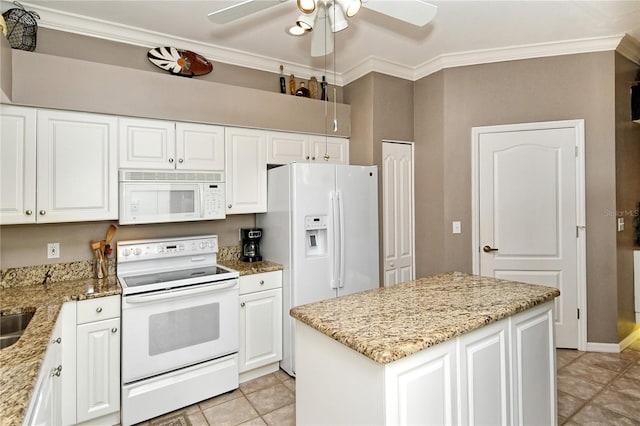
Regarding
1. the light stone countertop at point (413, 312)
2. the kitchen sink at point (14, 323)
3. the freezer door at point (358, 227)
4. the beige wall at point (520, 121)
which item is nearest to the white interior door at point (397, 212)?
the beige wall at point (520, 121)

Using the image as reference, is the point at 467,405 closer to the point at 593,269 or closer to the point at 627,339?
the point at 593,269

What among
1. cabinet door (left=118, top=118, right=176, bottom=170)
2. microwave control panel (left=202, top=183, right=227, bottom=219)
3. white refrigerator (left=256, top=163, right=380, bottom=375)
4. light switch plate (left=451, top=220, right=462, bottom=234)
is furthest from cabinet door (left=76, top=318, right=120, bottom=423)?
light switch plate (left=451, top=220, right=462, bottom=234)

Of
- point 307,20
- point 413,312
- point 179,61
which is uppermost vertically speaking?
point 179,61

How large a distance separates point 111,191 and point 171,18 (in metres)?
1.33

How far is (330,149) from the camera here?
11.6ft

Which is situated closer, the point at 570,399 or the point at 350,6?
the point at 350,6

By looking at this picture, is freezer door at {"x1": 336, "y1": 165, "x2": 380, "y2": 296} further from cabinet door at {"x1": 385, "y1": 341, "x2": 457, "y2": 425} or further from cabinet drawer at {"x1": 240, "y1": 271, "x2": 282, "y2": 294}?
cabinet door at {"x1": 385, "y1": 341, "x2": 457, "y2": 425}

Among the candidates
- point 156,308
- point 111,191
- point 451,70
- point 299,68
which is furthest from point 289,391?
point 451,70

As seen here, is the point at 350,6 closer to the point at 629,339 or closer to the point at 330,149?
the point at 330,149

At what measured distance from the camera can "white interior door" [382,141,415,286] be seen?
3.56 m

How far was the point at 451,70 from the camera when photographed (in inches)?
135

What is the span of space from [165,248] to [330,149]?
68.8 inches

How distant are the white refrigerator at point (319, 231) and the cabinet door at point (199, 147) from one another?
1.56ft

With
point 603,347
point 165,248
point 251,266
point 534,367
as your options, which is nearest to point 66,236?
point 165,248
